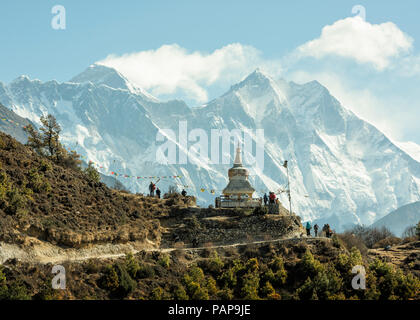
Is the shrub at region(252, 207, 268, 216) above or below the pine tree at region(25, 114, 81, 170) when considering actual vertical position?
below

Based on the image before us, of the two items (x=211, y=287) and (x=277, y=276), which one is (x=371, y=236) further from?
(x=211, y=287)

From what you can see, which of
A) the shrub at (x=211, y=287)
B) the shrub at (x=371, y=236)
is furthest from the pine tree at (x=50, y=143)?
the shrub at (x=371, y=236)

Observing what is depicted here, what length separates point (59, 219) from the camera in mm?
52688

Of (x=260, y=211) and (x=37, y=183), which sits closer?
(x=37, y=183)

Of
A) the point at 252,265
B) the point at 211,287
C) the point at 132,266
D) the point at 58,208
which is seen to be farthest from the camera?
the point at 252,265

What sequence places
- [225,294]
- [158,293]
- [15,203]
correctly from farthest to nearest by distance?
[225,294]
[15,203]
[158,293]

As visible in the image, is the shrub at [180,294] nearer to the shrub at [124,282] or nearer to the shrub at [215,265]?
the shrub at [124,282]

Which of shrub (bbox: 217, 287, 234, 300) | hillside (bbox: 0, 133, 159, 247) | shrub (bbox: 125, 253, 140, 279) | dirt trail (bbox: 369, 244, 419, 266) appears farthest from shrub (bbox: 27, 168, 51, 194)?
dirt trail (bbox: 369, 244, 419, 266)

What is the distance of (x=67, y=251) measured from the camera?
165ft

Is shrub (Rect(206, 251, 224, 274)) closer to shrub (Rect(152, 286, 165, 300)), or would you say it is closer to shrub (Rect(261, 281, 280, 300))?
shrub (Rect(261, 281, 280, 300))

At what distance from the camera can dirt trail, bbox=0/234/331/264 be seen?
4606 cm

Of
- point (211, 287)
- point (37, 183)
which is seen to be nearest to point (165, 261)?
point (211, 287)
